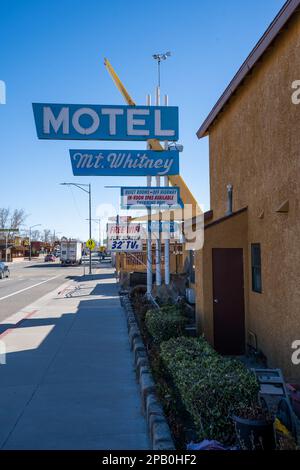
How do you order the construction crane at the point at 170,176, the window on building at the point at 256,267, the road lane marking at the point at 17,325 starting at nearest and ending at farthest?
the window on building at the point at 256,267, the road lane marking at the point at 17,325, the construction crane at the point at 170,176

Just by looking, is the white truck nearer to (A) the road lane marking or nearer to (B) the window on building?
(A) the road lane marking

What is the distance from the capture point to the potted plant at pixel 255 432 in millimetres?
3980

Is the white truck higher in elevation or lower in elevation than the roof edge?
lower

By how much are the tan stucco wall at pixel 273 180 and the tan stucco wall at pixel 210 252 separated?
25 centimetres

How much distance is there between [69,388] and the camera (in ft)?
23.2

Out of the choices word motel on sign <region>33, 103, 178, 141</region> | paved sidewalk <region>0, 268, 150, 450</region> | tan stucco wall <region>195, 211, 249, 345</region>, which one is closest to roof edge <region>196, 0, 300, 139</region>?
word motel on sign <region>33, 103, 178, 141</region>

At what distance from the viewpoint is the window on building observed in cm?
858

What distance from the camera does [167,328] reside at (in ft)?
28.7

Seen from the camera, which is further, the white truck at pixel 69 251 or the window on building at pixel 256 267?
the white truck at pixel 69 251

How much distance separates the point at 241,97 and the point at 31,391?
7210 mm

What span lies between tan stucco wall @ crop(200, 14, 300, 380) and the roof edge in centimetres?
17

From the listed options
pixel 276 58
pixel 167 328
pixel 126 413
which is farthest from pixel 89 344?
pixel 276 58

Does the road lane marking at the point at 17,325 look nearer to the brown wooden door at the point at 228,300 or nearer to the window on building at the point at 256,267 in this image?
the brown wooden door at the point at 228,300

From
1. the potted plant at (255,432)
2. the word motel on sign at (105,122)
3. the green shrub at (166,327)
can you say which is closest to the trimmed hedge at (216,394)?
the potted plant at (255,432)
